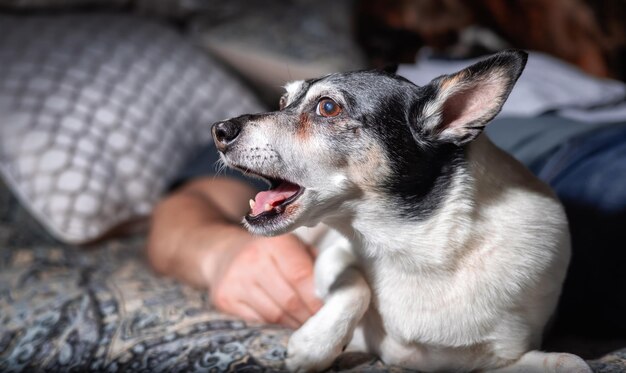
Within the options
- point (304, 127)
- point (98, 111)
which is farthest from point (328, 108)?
point (98, 111)

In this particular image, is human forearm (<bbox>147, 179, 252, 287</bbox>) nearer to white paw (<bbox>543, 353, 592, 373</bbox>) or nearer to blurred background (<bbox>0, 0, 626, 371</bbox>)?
blurred background (<bbox>0, 0, 626, 371</bbox>)

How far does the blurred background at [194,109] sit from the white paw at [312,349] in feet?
0.21

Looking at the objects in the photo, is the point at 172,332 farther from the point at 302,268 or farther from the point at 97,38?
the point at 97,38

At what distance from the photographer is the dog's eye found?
3.13 ft

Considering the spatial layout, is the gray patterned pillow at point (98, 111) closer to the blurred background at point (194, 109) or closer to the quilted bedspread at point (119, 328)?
the blurred background at point (194, 109)

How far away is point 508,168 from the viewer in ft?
3.20

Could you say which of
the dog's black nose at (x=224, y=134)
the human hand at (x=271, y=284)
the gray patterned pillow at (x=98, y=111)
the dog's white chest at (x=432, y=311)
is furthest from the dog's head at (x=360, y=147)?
the gray patterned pillow at (x=98, y=111)

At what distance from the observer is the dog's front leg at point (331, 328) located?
36.6 inches

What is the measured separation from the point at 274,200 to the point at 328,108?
16 cm

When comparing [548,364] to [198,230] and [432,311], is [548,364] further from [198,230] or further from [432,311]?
[198,230]

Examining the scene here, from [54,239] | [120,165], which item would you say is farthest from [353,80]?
[54,239]

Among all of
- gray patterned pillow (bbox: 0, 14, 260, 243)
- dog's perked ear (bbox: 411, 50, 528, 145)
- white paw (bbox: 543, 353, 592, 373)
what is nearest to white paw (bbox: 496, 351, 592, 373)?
white paw (bbox: 543, 353, 592, 373)

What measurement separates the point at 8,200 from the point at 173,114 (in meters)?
0.54

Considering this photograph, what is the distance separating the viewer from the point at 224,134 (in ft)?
3.00
